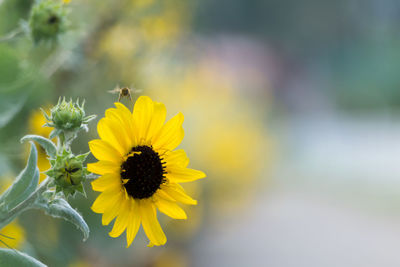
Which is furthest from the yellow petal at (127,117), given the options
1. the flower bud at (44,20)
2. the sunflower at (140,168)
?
the flower bud at (44,20)

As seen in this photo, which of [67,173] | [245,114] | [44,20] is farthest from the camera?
[245,114]

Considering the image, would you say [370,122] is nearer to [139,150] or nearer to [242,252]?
[242,252]

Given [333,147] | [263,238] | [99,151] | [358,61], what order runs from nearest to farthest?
1. [99,151]
2. [263,238]
3. [333,147]
4. [358,61]

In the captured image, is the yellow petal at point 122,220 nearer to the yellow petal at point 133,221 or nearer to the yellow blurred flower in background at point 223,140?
the yellow petal at point 133,221

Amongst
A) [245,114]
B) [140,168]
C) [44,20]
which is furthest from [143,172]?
[245,114]

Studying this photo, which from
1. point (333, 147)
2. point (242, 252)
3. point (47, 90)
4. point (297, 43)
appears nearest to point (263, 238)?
point (242, 252)

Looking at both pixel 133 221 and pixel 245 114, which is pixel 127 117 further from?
pixel 245 114
